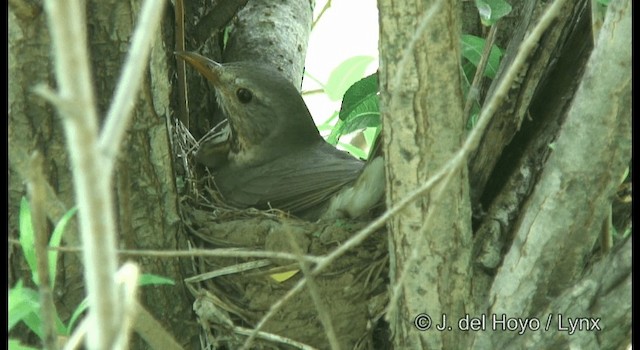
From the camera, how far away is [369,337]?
2576 mm

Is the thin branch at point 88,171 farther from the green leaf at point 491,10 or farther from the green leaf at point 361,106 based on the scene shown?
the green leaf at point 361,106

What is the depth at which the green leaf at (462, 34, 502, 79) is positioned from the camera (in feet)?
7.72

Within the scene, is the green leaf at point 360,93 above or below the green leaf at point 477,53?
below

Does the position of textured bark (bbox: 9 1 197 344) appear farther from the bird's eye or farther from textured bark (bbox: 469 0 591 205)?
the bird's eye

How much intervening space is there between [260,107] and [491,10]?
145 centimetres

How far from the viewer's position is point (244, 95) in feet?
11.4

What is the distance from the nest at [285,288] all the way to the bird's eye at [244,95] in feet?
2.62

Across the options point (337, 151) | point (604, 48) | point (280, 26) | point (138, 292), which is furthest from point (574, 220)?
point (280, 26)

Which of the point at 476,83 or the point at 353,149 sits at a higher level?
the point at 476,83

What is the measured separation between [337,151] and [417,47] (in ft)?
5.01

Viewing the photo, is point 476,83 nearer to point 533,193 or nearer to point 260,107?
point 533,193

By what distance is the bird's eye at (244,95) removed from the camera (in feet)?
11.3

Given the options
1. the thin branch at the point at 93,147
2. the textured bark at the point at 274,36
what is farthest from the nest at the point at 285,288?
the thin branch at the point at 93,147

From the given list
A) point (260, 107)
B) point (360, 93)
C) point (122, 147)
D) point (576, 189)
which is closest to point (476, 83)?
point (576, 189)
